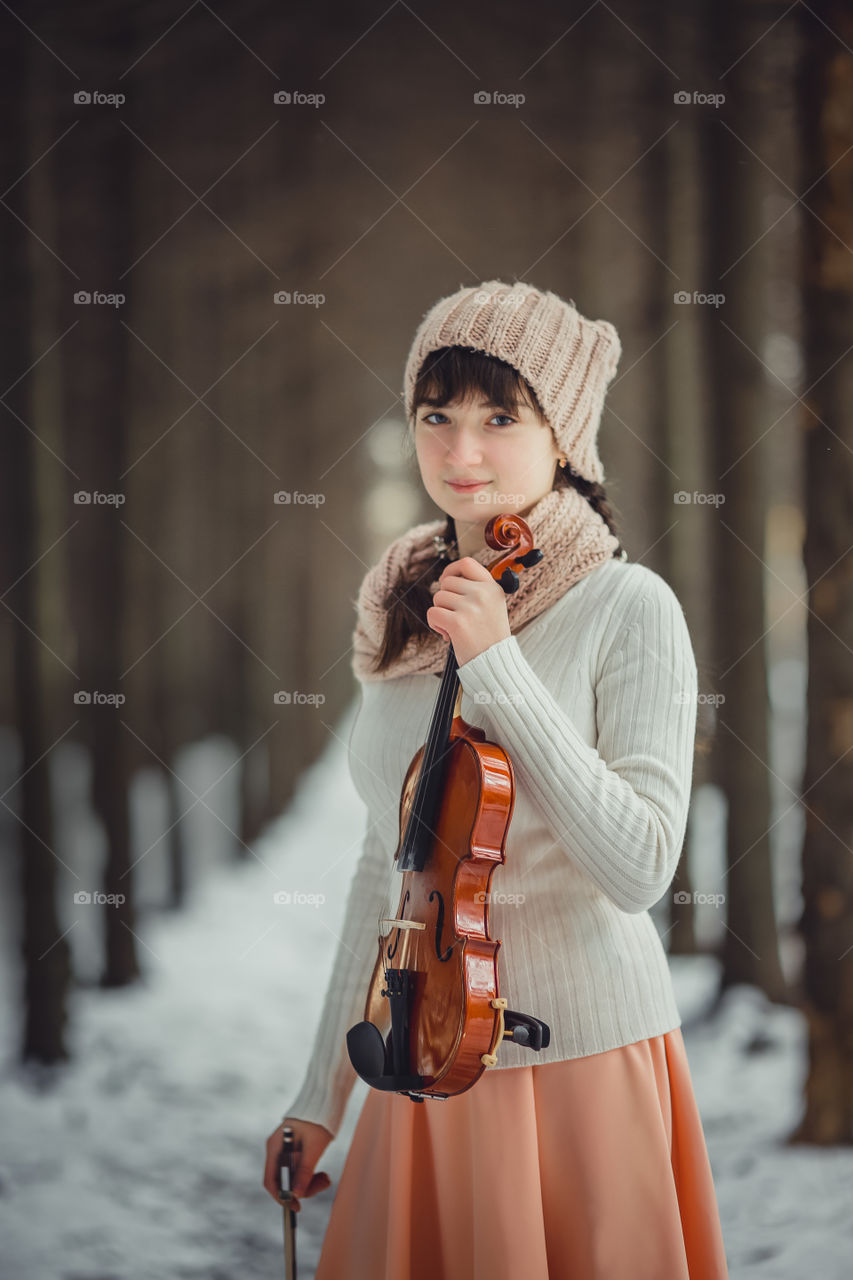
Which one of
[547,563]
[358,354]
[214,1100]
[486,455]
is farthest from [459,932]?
[358,354]

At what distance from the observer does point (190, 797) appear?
6.09ft

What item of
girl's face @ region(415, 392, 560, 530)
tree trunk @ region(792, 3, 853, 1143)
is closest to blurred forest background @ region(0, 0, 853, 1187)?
tree trunk @ region(792, 3, 853, 1143)

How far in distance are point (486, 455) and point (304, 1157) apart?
2.91ft

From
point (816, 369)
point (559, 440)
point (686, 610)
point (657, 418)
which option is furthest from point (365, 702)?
point (816, 369)

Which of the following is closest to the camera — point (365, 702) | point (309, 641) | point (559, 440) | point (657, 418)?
point (559, 440)

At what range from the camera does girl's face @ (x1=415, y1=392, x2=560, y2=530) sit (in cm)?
116

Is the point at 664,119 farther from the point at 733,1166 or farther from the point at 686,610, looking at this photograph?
the point at 733,1166

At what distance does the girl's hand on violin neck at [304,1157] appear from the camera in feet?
4.08

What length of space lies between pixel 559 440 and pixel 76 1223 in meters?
1.59

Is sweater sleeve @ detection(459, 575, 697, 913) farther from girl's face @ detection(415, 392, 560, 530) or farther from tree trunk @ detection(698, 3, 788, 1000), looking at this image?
tree trunk @ detection(698, 3, 788, 1000)

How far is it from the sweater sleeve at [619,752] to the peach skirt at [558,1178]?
0.22 m

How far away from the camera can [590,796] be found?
3.24 ft

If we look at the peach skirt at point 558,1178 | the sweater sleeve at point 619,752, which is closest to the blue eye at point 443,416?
the sweater sleeve at point 619,752

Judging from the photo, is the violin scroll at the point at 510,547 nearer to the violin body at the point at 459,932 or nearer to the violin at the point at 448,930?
the violin at the point at 448,930
